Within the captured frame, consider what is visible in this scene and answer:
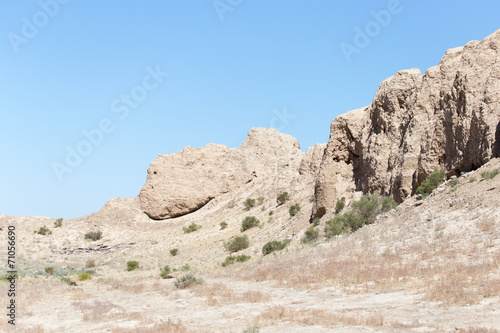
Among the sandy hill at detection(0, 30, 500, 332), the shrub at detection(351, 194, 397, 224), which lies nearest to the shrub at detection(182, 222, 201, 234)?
the sandy hill at detection(0, 30, 500, 332)

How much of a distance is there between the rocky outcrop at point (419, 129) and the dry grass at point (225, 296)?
10.7 m

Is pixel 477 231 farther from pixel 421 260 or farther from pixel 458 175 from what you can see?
pixel 458 175

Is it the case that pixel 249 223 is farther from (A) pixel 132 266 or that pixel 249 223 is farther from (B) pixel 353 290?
(B) pixel 353 290

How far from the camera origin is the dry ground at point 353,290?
8.81 metres

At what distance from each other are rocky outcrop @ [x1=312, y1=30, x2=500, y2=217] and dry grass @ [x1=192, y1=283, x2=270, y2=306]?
420 inches

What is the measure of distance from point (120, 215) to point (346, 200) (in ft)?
95.7

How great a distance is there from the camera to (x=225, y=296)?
1273 cm

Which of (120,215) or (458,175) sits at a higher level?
(120,215)

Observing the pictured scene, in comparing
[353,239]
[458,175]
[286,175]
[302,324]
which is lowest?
[302,324]

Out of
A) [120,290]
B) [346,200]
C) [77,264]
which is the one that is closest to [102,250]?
[77,264]

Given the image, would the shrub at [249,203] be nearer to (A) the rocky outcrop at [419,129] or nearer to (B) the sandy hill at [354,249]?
(B) the sandy hill at [354,249]

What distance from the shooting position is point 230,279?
16891 millimetres

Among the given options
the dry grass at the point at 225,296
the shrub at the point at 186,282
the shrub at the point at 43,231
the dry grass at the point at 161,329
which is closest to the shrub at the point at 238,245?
the shrub at the point at 186,282

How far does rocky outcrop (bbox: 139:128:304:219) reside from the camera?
161 ft
